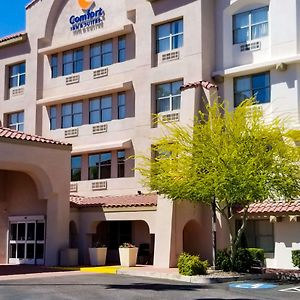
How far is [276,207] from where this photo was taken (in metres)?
26.7

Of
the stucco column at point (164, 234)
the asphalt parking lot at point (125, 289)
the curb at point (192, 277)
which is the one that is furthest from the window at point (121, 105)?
the asphalt parking lot at point (125, 289)

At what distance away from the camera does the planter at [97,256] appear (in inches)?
1147

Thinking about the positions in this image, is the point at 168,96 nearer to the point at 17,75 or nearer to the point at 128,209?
the point at 128,209

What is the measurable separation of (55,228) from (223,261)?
8.99 m

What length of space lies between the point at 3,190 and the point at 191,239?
11.0 metres

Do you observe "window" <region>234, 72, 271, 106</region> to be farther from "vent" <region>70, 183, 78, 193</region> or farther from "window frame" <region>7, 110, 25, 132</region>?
"window frame" <region>7, 110, 25, 132</region>

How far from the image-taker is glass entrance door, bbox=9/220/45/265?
101ft

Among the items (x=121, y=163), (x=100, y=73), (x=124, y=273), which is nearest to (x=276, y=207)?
(x=124, y=273)

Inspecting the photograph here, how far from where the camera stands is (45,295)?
1772 centimetres

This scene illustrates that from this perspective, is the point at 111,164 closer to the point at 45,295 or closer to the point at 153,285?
the point at 153,285

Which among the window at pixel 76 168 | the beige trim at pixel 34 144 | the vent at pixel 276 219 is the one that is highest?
the beige trim at pixel 34 144

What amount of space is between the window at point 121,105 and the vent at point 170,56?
3.29 meters

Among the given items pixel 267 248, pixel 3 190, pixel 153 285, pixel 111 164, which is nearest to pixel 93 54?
pixel 111 164

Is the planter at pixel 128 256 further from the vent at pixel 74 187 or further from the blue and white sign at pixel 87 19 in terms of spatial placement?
the blue and white sign at pixel 87 19
